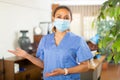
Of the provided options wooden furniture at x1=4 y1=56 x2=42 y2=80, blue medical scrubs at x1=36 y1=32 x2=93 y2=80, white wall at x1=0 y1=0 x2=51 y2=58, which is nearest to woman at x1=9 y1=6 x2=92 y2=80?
blue medical scrubs at x1=36 y1=32 x2=93 y2=80

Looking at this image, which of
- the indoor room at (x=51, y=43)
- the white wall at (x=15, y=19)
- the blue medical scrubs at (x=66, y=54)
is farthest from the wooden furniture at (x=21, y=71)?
the blue medical scrubs at (x=66, y=54)

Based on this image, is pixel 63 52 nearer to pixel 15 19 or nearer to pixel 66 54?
pixel 66 54

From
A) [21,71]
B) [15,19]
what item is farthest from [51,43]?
[15,19]

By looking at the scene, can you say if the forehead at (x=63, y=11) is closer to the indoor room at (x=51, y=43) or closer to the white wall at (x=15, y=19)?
the indoor room at (x=51, y=43)

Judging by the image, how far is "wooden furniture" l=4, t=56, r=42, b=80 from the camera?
2.99m

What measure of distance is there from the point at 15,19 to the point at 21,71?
103 centimetres

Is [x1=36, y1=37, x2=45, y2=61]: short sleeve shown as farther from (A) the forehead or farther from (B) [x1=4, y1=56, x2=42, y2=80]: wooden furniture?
(B) [x1=4, y1=56, x2=42, y2=80]: wooden furniture

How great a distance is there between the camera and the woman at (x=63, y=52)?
1494 millimetres

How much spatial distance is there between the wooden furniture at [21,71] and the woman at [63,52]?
1.45m

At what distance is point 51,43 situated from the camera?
5.32ft

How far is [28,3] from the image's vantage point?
13.3 ft

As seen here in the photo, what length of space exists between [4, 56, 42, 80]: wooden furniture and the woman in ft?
4.74

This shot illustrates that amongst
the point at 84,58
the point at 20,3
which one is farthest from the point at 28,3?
the point at 84,58

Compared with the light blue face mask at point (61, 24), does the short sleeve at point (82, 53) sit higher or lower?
lower
